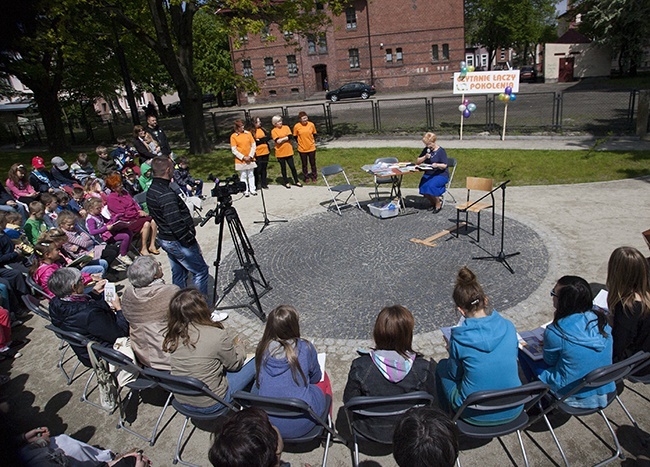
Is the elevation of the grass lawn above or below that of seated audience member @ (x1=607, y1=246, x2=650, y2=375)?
below

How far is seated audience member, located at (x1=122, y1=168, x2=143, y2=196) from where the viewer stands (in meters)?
10.0

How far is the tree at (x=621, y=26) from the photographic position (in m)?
24.7

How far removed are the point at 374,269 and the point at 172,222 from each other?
3.25 metres

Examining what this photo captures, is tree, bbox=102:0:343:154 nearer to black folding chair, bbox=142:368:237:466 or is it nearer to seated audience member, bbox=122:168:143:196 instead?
seated audience member, bbox=122:168:143:196

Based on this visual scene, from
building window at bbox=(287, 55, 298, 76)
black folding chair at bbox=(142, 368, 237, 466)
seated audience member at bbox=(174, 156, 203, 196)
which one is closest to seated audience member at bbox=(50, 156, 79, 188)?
seated audience member at bbox=(174, 156, 203, 196)

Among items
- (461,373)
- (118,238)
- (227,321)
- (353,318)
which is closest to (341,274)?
(353,318)

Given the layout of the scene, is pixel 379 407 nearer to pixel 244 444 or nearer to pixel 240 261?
pixel 244 444

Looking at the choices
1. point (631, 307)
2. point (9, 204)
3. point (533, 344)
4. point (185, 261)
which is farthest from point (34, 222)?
point (631, 307)

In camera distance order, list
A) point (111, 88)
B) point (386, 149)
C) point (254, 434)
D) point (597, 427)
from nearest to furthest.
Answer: point (254, 434), point (597, 427), point (386, 149), point (111, 88)

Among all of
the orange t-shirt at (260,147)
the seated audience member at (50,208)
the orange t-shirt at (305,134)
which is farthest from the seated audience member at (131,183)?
the orange t-shirt at (305,134)

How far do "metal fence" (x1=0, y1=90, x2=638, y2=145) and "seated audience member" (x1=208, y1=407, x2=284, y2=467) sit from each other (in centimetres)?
1314

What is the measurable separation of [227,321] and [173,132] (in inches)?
973

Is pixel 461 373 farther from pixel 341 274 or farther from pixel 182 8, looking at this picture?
pixel 182 8

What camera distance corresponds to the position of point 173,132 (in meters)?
28.0
